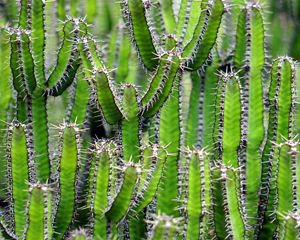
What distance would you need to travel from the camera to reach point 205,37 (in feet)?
11.9

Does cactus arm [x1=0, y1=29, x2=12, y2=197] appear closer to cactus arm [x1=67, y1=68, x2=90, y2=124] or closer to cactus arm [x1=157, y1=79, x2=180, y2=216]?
cactus arm [x1=67, y1=68, x2=90, y2=124]

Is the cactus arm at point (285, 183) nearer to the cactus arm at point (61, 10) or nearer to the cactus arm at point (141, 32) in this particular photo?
the cactus arm at point (141, 32)

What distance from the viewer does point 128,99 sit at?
10.8ft

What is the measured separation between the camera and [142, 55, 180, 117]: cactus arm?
330 centimetres

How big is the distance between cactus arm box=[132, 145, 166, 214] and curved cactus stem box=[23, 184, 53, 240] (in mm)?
398

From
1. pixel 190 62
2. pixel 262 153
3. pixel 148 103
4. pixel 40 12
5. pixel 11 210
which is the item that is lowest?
pixel 11 210

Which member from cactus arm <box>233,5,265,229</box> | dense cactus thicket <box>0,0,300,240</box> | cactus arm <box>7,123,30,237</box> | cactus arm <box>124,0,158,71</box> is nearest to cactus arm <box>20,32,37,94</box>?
dense cactus thicket <box>0,0,300,240</box>

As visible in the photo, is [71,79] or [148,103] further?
[71,79]

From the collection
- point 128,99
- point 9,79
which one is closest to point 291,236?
point 128,99

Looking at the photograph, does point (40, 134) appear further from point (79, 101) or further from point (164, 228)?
point (164, 228)

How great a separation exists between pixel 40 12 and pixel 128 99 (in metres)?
0.76

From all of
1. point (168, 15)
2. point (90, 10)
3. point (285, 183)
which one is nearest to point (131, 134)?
point (285, 183)

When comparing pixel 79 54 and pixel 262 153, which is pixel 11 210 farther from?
pixel 262 153

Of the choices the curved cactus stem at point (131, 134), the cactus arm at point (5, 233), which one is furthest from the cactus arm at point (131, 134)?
the cactus arm at point (5, 233)
